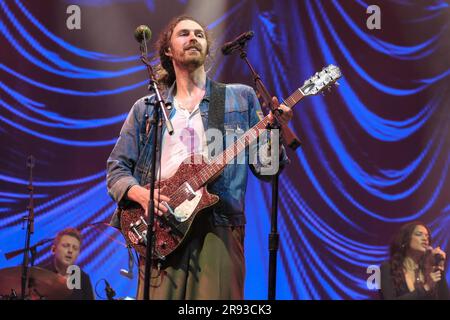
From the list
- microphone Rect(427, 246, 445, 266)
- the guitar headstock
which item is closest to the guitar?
the guitar headstock

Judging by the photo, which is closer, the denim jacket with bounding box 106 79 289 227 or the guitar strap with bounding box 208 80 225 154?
the denim jacket with bounding box 106 79 289 227

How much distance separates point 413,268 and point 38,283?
317 centimetres

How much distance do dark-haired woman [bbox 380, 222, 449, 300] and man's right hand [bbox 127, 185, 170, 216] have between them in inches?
105

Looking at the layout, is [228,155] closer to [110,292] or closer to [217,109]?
[217,109]

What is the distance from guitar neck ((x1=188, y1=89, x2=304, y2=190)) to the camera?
360 cm

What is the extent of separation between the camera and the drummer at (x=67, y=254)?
5445 mm

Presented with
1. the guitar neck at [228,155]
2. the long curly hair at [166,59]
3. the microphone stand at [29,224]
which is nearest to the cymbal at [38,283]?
the microphone stand at [29,224]

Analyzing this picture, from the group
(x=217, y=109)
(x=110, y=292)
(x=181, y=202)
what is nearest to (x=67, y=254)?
(x=110, y=292)

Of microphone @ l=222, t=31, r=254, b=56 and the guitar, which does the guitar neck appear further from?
microphone @ l=222, t=31, r=254, b=56

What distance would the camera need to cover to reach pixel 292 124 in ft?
18.6

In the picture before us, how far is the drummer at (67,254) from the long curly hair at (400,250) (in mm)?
2586

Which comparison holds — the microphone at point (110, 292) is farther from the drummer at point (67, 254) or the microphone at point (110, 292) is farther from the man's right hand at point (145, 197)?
the man's right hand at point (145, 197)

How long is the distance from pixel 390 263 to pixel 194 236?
104 inches
